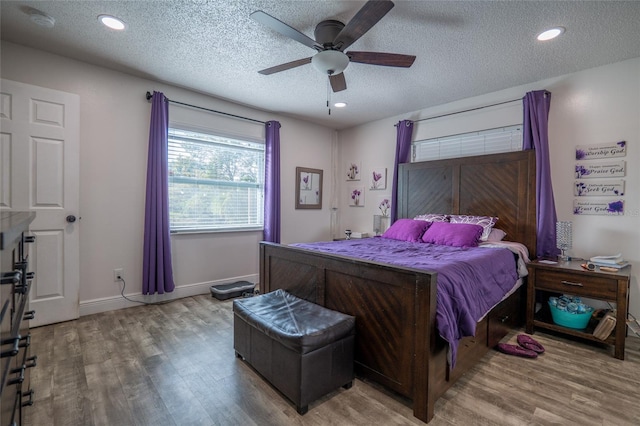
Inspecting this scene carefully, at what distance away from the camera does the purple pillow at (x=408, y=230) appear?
341 cm

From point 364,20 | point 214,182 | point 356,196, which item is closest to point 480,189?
point 356,196

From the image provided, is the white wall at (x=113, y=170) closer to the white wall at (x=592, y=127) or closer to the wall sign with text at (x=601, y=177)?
the white wall at (x=592, y=127)

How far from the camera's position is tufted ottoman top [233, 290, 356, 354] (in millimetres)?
1648

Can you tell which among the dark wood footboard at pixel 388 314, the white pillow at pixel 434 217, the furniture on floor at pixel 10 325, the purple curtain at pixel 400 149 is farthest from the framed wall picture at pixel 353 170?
the furniture on floor at pixel 10 325

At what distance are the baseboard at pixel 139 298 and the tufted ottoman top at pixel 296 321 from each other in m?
1.81

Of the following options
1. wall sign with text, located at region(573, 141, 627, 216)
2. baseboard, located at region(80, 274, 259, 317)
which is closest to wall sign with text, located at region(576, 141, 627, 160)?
wall sign with text, located at region(573, 141, 627, 216)

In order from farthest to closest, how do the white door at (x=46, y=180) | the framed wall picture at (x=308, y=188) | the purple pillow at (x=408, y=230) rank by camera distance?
the framed wall picture at (x=308, y=188) → the purple pillow at (x=408, y=230) → the white door at (x=46, y=180)

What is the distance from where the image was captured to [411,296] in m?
1.63

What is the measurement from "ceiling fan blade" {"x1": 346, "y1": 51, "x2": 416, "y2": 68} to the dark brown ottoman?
1878 millimetres

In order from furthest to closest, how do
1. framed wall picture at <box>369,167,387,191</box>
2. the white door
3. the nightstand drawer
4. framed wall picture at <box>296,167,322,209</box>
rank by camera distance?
framed wall picture at <box>296,167,322,209</box> → framed wall picture at <box>369,167,387,191</box> → the white door → the nightstand drawer

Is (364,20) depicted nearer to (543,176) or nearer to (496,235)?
(543,176)

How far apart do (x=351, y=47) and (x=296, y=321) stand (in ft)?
7.64

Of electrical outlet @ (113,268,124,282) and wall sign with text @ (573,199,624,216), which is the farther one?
electrical outlet @ (113,268,124,282)

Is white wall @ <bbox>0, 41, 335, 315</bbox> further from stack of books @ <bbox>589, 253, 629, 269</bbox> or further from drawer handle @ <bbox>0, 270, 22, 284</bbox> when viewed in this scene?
stack of books @ <bbox>589, 253, 629, 269</bbox>
